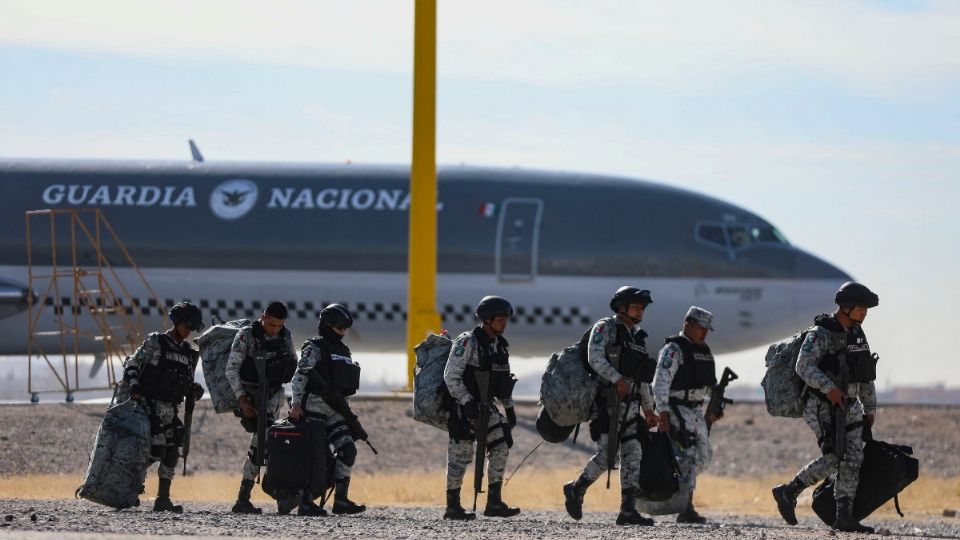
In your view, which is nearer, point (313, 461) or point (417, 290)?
point (313, 461)

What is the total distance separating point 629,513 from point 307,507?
2.61 m

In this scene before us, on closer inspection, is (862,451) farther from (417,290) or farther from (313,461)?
(417,290)

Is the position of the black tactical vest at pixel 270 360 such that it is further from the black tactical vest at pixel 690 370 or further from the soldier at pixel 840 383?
the soldier at pixel 840 383

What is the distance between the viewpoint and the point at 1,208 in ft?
109

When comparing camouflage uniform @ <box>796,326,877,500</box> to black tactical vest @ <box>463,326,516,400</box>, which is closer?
camouflage uniform @ <box>796,326,877,500</box>

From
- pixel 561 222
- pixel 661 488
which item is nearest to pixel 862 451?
pixel 661 488

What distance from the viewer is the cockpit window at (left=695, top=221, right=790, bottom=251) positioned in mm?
30969

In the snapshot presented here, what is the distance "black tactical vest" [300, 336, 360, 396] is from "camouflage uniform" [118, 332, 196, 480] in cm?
113

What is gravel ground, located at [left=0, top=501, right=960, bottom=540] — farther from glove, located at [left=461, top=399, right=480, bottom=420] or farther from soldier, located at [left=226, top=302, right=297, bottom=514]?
glove, located at [left=461, top=399, right=480, bottom=420]

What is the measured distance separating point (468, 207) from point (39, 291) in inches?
304

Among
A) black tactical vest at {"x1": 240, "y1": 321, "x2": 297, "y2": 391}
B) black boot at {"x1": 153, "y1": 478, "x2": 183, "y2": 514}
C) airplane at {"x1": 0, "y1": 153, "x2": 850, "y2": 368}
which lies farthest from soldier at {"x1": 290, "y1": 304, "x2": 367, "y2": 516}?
airplane at {"x1": 0, "y1": 153, "x2": 850, "y2": 368}

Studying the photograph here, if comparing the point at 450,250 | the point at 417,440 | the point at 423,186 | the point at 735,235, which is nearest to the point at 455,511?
the point at 417,440

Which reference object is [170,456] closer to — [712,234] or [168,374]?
[168,374]

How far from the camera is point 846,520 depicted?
14.4 metres
